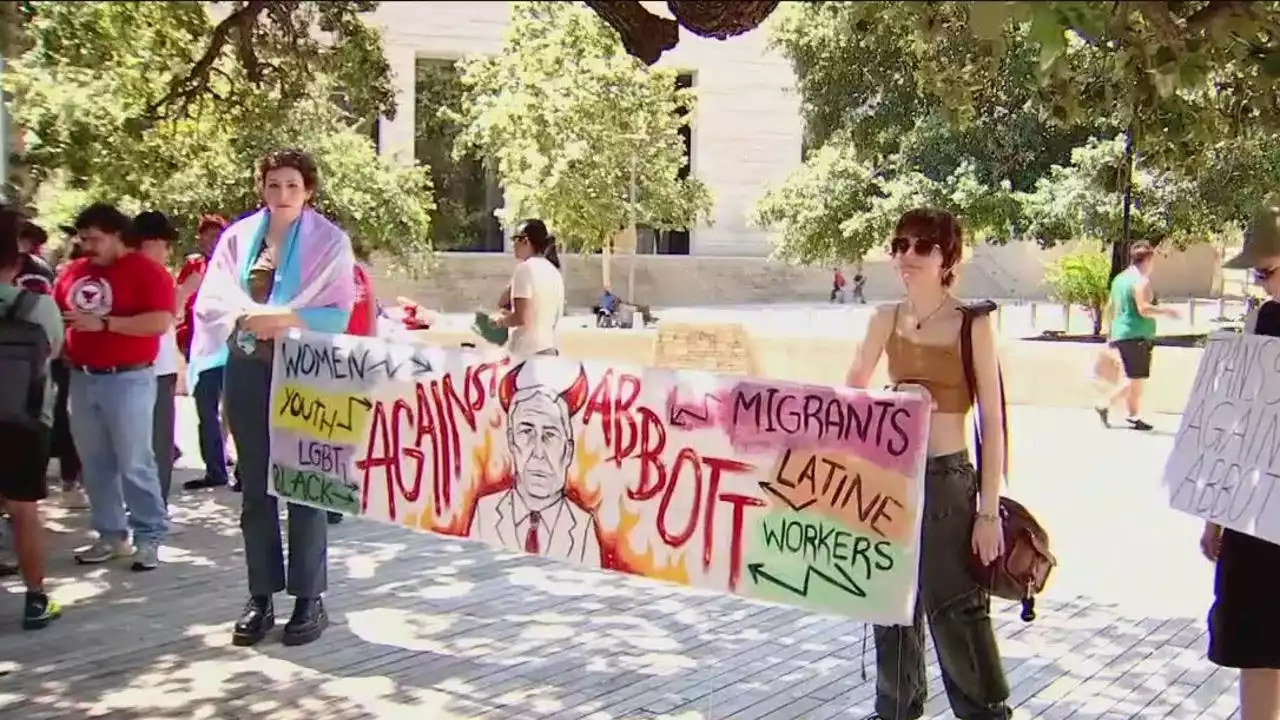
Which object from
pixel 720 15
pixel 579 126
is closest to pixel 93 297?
pixel 720 15

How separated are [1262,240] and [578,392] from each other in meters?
2.37

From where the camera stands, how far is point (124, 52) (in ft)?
32.2

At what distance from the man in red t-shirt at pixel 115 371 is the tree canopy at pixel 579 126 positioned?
20355 millimetres

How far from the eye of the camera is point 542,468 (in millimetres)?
4844

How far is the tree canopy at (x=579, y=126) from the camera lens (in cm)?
2714

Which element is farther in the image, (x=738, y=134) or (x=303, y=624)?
(x=738, y=134)

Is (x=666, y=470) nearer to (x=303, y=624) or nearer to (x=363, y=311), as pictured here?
(x=303, y=624)

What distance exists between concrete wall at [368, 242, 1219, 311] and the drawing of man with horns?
2930 centimetres

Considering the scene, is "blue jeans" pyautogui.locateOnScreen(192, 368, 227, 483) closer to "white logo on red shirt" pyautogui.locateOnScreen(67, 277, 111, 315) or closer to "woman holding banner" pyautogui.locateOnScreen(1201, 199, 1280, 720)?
"white logo on red shirt" pyautogui.locateOnScreen(67, 277, 111, 315)

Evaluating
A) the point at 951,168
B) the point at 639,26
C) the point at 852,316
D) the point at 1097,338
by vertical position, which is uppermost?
the point at 951,168

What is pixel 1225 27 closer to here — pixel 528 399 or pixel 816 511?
pixel 816 511

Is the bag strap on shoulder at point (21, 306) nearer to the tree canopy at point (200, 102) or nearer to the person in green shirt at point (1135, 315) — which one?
the tree canopy at point (200, 102)

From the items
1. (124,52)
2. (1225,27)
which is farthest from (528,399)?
(124,52)

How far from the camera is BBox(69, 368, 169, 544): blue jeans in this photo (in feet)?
22.1
